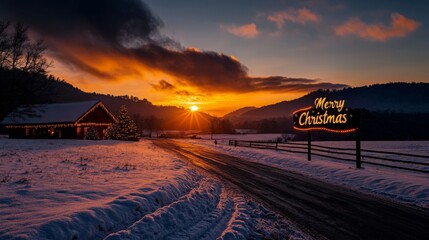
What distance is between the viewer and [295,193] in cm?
1097

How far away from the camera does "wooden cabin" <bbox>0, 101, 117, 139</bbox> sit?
44.3 m

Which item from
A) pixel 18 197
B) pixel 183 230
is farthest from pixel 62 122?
pixel 183 230

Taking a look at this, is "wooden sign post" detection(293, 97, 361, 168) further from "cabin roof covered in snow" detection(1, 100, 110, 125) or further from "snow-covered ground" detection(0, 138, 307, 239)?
"cabin roof covered in snow" detection(1, 100, 110, 125)

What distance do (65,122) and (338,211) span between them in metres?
45.4

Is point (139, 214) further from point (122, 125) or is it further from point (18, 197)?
point (122, 125)

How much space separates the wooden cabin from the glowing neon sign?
3426 centimetres

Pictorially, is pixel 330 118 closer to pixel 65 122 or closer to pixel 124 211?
pixel 124 211

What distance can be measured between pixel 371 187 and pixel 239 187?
636 centimetres

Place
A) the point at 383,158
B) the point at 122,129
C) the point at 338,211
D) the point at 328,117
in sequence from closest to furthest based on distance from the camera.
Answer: the point at 338,211
the point at 383,158
the point at 328,117
the point at 122,129

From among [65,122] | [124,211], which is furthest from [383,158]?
[65,122]

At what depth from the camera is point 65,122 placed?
43.9 m

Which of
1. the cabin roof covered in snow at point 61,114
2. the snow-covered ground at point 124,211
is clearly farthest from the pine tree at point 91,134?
the snow-covered ground at point 124,211

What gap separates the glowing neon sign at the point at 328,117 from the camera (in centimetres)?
1991

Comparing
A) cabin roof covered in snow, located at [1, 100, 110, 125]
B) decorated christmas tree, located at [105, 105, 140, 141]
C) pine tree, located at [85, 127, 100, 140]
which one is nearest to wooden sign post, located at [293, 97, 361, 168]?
pine tree, located at [85, 127, 100, 140]
